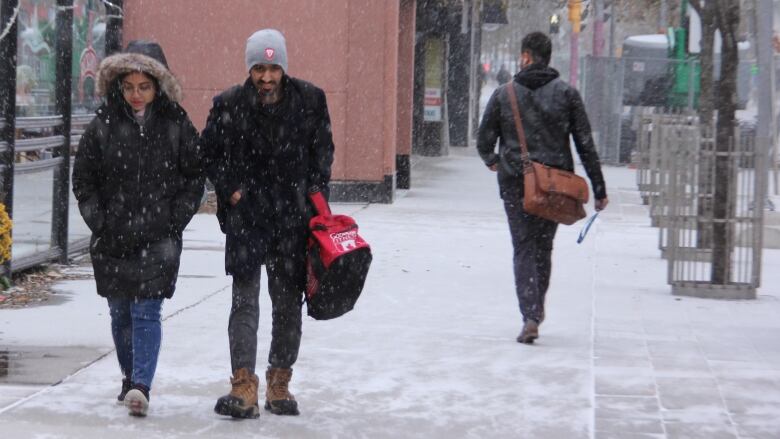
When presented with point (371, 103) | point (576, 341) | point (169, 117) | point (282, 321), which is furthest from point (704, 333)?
point (371, 103)

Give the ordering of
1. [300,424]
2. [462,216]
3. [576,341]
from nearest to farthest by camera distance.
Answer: [300,424] → [576,341] → [462,216]

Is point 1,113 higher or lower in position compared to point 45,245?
higher

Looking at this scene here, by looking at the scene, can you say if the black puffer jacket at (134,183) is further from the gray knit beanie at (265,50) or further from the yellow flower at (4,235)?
the yellow flower at (4,235)

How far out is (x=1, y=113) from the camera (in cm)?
940

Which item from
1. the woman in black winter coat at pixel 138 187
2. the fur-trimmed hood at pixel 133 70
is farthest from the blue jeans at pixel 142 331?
the fur-trimmed hood at pixel 133 70

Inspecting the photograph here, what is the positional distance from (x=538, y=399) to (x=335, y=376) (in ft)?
3.48

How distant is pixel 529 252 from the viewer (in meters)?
8.04

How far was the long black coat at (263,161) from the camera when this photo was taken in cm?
604

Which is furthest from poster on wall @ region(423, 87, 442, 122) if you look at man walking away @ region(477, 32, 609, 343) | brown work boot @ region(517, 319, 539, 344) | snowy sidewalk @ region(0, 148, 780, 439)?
brown work boot @ region(517, 319, 539, 344)

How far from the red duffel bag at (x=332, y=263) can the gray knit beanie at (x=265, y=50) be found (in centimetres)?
61

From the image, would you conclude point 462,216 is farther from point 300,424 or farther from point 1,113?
point 300,424

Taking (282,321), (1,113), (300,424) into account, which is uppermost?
(1,113)

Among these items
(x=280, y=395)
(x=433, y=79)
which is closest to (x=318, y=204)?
(x=280, y=395)

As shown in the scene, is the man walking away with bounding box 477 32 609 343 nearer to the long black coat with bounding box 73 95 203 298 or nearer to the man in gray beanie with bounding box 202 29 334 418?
the man in gray beanie with bounding box 202 29 334 418
